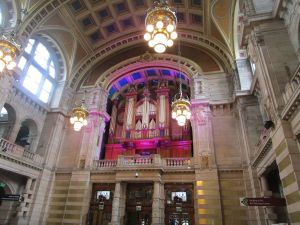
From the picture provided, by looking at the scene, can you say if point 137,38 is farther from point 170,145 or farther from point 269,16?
point 269,16

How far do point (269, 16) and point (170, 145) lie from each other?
9.54 meters

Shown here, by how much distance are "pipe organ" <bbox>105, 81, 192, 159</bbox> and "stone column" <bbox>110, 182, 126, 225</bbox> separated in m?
3.17

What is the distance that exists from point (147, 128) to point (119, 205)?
18.2 feet

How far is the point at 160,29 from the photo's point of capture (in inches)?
243

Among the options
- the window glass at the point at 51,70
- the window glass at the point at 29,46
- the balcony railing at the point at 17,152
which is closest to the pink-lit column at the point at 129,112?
the balcony railing at the point at 17,152

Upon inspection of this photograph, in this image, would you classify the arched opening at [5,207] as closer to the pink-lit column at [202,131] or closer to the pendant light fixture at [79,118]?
the pendant light fixture at [79,118]

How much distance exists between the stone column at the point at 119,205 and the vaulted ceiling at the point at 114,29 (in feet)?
29.8

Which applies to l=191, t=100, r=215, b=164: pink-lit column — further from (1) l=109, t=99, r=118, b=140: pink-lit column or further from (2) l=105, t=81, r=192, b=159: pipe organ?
(1) l=109, t=99, r=118, b=140: pink-lit column

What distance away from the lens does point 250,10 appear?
30.4 feet

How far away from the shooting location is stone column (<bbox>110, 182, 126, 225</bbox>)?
12.2 meters

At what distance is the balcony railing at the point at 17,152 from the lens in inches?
445

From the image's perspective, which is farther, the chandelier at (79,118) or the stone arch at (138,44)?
the stone arch at (138,44)

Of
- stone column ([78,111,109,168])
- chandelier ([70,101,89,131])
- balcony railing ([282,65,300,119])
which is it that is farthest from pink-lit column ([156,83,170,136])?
balcony railing ([282,65,300,119])

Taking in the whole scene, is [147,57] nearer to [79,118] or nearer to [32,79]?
[32,79]
